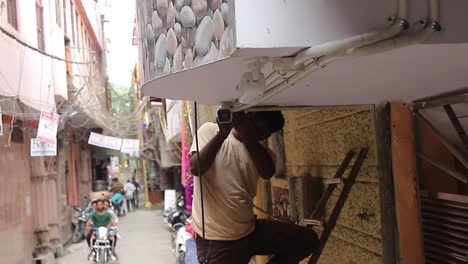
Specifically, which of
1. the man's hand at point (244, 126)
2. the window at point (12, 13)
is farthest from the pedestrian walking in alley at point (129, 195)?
the man's hand at point (244, 126)

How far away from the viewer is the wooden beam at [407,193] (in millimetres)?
2959

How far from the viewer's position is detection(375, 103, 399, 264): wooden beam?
3.01m

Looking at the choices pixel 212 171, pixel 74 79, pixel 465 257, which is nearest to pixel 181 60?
pixel 212 171

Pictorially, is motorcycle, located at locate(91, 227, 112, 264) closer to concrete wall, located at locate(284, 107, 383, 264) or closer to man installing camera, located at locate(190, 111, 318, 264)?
concrete wall, located at locate(284, 107, 383, 264)

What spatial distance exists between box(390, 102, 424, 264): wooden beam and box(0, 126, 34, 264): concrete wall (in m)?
7.91

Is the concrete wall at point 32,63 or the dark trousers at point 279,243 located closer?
the dark trousers at point 279,243

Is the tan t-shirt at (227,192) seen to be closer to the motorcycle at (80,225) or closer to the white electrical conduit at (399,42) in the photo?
the white electrical conduit at (399,42)

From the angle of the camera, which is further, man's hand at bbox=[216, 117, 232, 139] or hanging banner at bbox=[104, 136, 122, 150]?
hanging banner at bbox=[104, 136, 122, 150]

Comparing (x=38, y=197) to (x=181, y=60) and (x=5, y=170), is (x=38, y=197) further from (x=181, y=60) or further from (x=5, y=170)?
(x=181, y=60)

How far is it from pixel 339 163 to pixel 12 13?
8.10m

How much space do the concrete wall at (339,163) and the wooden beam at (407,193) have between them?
261 mm

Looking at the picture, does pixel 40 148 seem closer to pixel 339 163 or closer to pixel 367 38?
pixel 339 163

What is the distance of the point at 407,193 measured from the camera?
9.75 feet

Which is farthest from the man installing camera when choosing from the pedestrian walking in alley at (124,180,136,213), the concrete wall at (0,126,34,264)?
the pedestrian walking in alley at (124,180,136,213)
